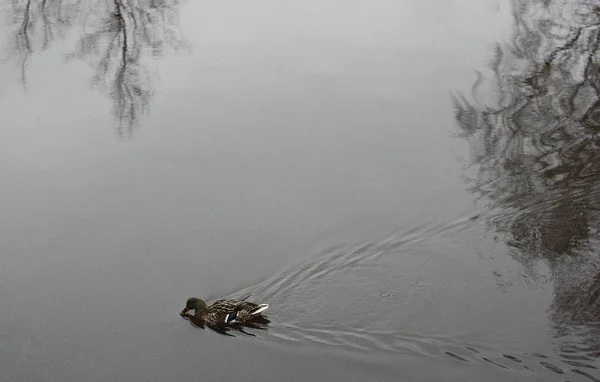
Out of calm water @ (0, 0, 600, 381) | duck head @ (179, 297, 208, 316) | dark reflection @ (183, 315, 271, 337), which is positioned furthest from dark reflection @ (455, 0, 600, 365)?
duck head @ (179, 297, 208, 316)

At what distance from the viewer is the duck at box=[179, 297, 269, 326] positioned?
7957 mm

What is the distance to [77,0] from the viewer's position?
17.2m

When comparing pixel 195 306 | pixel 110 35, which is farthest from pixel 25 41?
pixel 195 306

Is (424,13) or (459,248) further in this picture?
(424,13)

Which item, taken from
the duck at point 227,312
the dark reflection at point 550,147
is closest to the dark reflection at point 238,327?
the duck at point 227,312

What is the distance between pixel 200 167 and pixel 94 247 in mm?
2226

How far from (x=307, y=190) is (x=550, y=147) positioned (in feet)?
10.7

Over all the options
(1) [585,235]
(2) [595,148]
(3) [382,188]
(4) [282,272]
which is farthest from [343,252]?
(2) [595,148]

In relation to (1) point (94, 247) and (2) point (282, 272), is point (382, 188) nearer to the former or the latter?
(2) point (282, 272)

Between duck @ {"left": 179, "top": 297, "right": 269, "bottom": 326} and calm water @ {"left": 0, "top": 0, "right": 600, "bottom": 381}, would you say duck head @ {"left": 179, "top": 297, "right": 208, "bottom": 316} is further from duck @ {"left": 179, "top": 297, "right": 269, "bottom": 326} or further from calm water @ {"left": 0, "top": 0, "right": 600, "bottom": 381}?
calm water @ {"left": 0, "top": 0, "right": 600, "bottom": 381}

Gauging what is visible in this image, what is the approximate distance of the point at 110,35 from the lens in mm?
15500

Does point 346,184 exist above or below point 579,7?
below

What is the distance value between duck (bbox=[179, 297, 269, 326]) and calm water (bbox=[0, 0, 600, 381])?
0.17 meters

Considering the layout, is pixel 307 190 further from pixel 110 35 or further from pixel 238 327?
pixel 110 35
